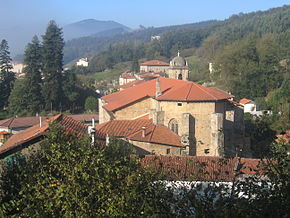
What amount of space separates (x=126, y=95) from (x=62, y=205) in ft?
90.7

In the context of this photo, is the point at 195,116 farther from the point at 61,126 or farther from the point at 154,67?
the point at 154,67

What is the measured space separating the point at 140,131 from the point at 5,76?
39872mm

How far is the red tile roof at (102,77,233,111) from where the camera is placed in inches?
1034

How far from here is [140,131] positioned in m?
24.8

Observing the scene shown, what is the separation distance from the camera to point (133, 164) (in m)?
7.77

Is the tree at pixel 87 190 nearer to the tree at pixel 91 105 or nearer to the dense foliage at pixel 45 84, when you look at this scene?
the dense foliage at pixel 45 84

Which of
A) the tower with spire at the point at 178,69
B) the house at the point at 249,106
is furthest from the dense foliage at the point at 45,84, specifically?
the house at the point at 249,106

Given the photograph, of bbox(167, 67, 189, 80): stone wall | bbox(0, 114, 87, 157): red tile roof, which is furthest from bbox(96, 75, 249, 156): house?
bbox(167, 67, 189, 80): stone wall

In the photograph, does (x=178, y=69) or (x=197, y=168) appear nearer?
(x=197, y=168)

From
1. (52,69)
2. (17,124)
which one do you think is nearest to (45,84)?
(52,69)

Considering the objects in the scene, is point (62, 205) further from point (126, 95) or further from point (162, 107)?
point (126, 95)

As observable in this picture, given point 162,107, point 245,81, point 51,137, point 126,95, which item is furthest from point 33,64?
point 51,137

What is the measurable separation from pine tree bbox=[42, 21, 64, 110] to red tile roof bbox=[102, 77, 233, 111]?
18.5 meters

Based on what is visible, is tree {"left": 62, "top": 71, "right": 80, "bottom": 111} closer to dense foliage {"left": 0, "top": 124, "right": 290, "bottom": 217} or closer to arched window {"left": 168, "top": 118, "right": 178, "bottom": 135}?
arched window {"left": 168, "top": 118, "right": 178, "bottom": 135}
